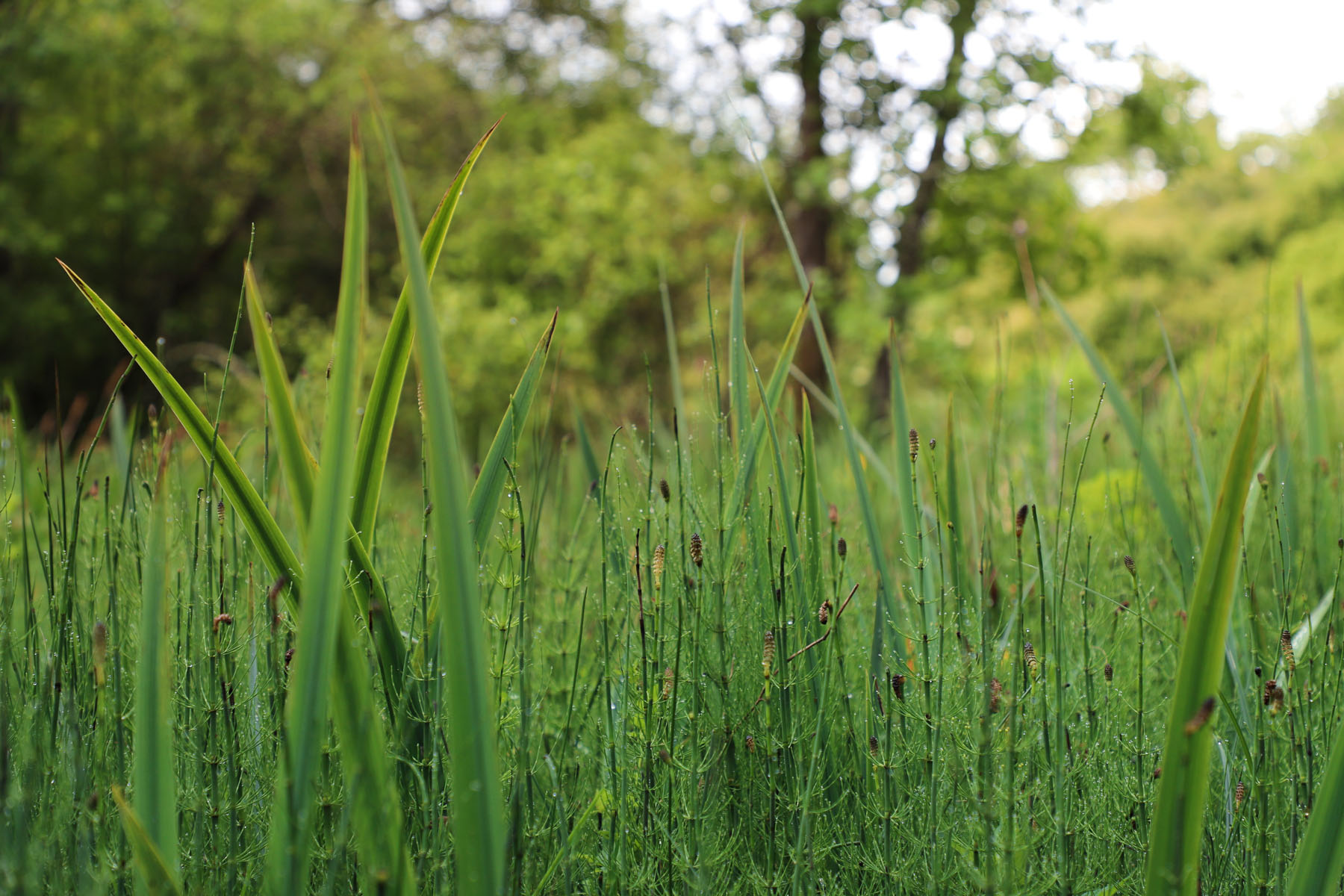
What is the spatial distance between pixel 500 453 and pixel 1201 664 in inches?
28.0

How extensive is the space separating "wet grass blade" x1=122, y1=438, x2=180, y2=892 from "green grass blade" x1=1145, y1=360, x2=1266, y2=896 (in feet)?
2.72

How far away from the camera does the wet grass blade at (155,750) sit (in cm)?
67

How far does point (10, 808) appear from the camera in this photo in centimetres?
87

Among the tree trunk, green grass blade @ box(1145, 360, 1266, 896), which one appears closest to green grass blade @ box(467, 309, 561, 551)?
green grass blade @ box(1145, 360, 1266, 896)

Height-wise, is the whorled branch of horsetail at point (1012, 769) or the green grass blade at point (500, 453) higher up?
the green grass blade at point (500, 453)

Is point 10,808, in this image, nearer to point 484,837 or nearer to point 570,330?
point 484,837

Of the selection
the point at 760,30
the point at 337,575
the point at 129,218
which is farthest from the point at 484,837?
the point at 129,218

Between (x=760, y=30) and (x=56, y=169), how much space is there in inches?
318

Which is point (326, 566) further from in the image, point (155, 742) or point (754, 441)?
point (754, 441)

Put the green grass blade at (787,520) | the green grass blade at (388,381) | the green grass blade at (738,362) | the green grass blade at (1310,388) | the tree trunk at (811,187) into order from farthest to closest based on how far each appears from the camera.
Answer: the tree trunk at (811,187) < the green grass blade at (1310,388) < the green grass blade at (738,362) < the green grass blade at (787,520) < the green grass blade at (388,381)

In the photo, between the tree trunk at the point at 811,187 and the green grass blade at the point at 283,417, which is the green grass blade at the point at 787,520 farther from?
the tree trunk at the point at 811,187

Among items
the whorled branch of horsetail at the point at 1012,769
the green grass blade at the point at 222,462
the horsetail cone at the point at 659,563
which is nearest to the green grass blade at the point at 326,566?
the green grass blade at the point at 222,462

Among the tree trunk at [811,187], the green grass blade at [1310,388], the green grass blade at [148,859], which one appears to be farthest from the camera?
the tree trunk at [811,187]

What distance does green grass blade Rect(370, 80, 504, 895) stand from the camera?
0.67 metres
